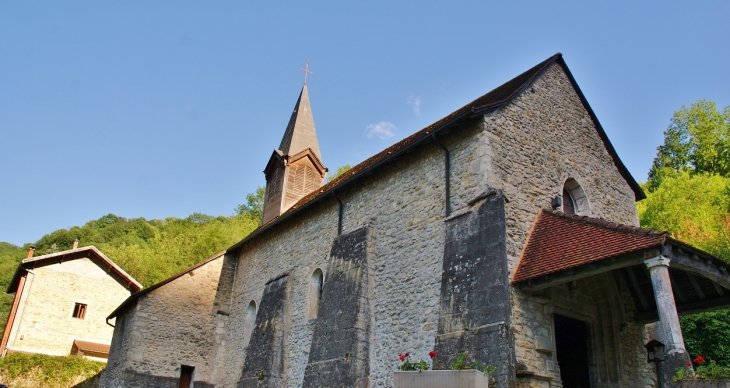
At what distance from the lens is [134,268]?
1391 inches

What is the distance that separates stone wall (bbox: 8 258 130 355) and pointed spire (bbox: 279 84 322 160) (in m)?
11.7

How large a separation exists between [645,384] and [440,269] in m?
4.72

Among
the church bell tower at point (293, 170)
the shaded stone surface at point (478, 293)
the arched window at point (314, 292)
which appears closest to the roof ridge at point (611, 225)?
the shaded stone surface at point (478, 293)

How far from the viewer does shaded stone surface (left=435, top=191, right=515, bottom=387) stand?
8344 mm

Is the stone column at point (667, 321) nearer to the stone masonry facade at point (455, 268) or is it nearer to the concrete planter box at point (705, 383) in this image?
the concrete planter box at point (705, 383)

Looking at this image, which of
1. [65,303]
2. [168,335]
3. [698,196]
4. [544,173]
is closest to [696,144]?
[698,196]

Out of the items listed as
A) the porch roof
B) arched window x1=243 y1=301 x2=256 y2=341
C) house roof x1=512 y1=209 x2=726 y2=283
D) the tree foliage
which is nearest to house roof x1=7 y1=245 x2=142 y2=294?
arched window x1=243 y1=301 x2=256 y2=341

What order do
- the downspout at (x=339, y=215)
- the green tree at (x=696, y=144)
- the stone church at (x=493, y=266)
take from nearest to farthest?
the stone church at (x=493, y=266) → the downspout at (x=339, y=215) → the green tree at (x=696, y=144)

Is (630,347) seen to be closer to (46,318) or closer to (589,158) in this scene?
(589,158)

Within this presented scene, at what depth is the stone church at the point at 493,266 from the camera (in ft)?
28.2

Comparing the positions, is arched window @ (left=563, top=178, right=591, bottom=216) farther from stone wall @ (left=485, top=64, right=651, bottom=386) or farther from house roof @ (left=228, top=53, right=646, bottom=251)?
house roof @ (left=228, top=53, right=646, bottom=251)

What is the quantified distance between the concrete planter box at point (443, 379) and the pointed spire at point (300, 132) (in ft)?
54.0

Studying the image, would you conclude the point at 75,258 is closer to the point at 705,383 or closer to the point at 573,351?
the point at 573,351

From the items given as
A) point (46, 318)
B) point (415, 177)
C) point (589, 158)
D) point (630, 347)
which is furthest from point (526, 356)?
point (46, 318)
